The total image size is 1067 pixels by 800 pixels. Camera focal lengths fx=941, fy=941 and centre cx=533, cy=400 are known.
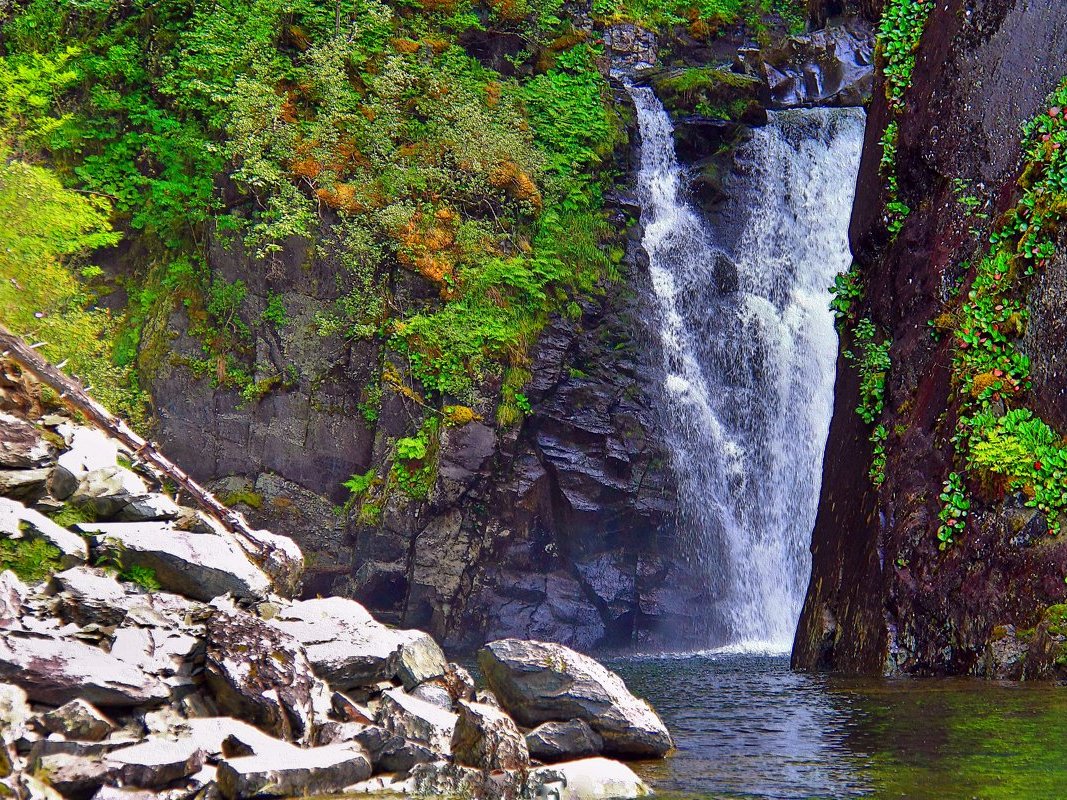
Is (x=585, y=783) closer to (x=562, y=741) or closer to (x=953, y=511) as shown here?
(x=562, y=741)

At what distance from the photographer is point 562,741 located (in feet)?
21.8

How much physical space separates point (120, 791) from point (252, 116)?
657 inches

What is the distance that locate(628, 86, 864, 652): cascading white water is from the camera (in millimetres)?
18141

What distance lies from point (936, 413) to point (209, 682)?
8.27 metres

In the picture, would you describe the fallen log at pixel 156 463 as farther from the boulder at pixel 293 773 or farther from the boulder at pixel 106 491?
the boulder at pixel 293 773

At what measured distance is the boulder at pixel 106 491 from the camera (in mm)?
7922

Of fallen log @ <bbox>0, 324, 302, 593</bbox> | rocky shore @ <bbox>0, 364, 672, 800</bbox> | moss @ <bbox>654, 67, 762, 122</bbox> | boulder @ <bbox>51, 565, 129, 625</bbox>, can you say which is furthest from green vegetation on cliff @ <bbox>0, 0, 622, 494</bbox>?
boulder @ <bbox>51, 565, 129, 625</bbox>

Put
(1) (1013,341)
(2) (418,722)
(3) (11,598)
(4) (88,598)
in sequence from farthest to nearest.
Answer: (1) (1013,341), (4) (88,598), (2) (418,722), (3) (11,598)

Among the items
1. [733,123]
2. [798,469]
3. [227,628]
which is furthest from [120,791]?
[733,123]

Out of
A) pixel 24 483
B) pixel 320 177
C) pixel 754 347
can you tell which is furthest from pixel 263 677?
pixel 754 347

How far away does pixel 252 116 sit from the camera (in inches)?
759

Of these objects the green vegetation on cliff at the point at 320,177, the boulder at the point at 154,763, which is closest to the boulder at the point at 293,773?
the boulder at the point at 154,763

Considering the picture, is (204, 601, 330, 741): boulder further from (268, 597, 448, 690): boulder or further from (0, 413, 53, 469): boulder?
(0, 413, 53, 469): boulder

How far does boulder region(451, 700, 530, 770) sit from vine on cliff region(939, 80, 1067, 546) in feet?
19.8
